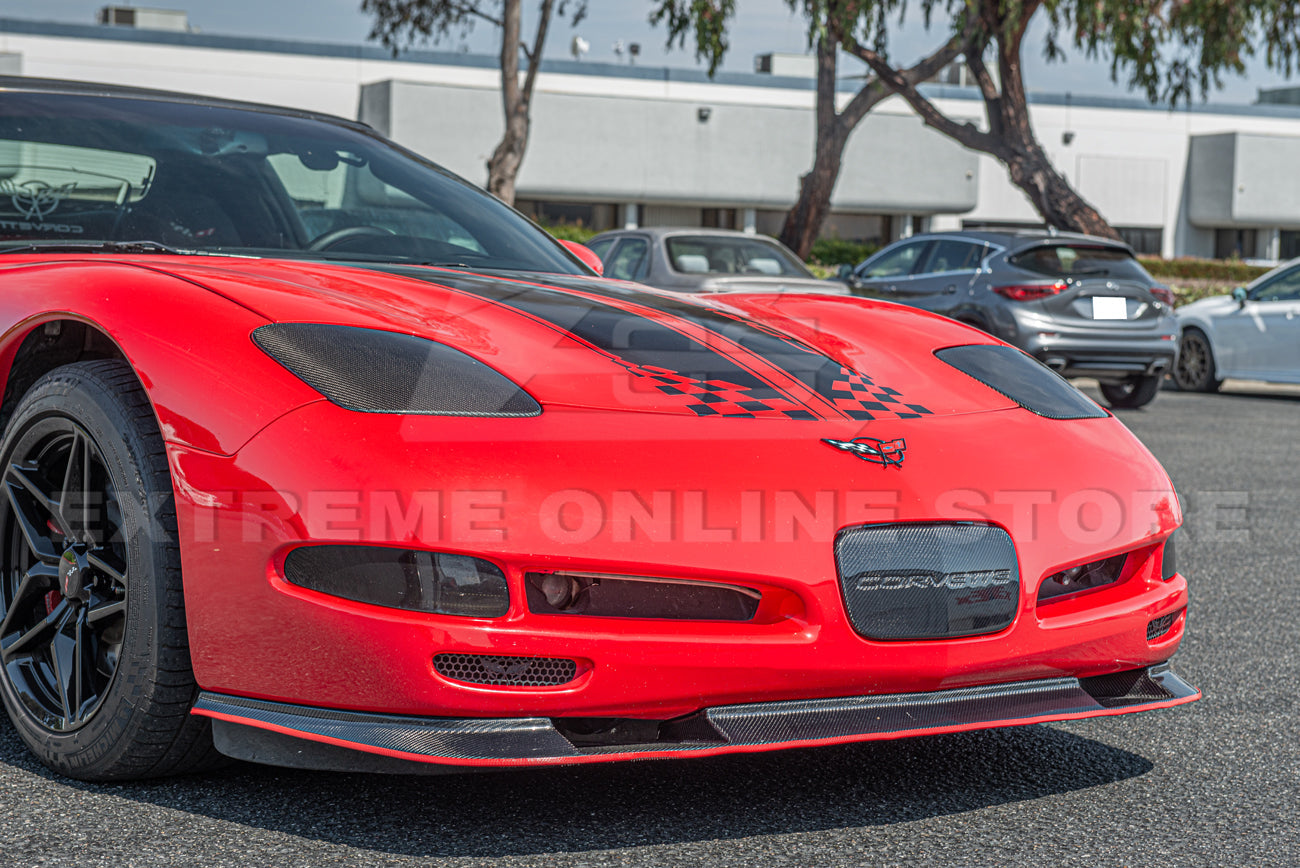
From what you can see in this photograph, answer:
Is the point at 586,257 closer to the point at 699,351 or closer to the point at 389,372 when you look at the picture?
the point at 699,351

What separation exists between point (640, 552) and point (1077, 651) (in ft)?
2.83

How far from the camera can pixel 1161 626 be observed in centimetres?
277

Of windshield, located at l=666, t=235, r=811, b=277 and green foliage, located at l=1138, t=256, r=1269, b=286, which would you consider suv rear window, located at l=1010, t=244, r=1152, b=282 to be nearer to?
windshield, located at l=666, t=235, r=811, b=277

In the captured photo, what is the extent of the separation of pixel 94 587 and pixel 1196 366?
43.8ft

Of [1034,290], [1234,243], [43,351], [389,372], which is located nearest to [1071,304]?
[1034,290]

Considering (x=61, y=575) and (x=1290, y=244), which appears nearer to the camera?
(x=61, y=575)

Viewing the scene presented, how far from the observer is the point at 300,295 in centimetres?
269

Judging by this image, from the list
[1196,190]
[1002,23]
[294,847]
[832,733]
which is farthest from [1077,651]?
[1196,190]

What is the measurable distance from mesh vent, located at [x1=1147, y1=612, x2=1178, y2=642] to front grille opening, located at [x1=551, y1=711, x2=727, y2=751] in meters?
0.94

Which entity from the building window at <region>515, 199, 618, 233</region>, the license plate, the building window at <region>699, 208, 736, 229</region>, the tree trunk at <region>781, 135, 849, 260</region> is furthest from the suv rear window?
the building window at <region>699, 208, 736, 229</region>

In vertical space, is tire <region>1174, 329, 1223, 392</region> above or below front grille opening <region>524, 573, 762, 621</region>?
below

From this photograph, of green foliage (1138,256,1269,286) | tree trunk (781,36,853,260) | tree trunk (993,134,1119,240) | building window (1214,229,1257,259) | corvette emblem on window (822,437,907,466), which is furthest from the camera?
building window (1214,229,1257,259)

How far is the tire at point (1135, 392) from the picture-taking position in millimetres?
12203

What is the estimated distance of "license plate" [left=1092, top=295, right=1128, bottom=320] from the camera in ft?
38.6
